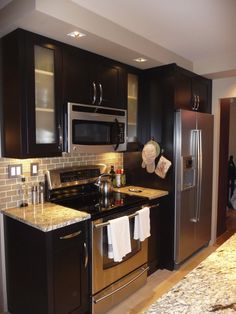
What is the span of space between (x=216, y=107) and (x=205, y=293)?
3039mm

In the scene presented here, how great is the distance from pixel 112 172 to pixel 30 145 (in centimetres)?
129

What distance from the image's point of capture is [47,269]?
5.82 ft

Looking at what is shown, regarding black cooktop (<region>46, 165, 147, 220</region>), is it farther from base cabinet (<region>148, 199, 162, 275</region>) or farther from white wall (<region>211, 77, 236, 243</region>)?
white wall (<region>211, 77, 236, 243</region>)

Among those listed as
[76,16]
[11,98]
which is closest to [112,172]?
[11,98]

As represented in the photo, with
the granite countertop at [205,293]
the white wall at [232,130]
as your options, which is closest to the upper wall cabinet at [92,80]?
the granite countertop at [205,293]

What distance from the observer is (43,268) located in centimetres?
180

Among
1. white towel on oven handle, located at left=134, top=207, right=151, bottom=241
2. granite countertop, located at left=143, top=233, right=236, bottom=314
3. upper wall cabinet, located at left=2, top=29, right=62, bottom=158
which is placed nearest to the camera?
granite countertop, located at left=143, top=233, right=236, bottom=314

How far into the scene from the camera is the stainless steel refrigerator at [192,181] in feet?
9.41

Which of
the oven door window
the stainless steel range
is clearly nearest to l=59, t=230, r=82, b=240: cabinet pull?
the stainless steel range

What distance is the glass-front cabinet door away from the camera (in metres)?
2.01

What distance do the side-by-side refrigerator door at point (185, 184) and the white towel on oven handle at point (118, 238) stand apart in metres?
0.85

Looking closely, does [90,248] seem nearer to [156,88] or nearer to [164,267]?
[164,267]

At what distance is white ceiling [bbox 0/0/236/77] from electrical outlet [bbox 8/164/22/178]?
108 cm

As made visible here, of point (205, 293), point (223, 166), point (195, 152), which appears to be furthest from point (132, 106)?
point (205, 293)
